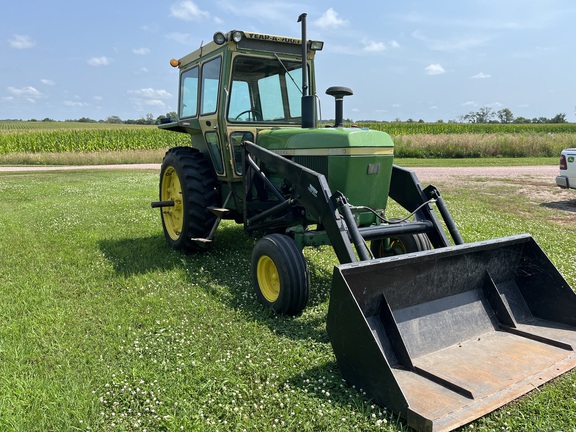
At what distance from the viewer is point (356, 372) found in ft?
9.66

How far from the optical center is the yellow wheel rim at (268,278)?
4258mm

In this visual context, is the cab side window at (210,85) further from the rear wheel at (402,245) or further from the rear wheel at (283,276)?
the rear wheel at (402,245)

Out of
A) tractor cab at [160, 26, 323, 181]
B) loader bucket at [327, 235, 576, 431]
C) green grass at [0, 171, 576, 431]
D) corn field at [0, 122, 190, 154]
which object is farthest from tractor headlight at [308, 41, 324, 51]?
corn field at [0, 122, 190, 154]

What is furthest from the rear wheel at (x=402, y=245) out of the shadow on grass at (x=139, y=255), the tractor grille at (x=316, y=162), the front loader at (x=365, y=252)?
the shadow on grass at (x=139, y=255)

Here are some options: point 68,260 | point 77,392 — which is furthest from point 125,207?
point 77,392

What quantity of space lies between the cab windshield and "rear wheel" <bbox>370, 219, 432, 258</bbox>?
1.92 metres

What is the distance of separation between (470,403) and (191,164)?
4.26m

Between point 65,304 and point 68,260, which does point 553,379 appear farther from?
point 68,260

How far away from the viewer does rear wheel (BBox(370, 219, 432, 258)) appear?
461 cm

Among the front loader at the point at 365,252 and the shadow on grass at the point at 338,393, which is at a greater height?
the front loader at the point at 365,252

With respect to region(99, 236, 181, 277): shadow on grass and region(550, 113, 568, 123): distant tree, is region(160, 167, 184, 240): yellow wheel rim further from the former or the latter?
region(550, 113, 568, 123): distant tree

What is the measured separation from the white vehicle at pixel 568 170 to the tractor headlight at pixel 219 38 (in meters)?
8.47

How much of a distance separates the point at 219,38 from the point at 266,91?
87cm

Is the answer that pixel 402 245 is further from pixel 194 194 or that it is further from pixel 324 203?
pixel 194 194
